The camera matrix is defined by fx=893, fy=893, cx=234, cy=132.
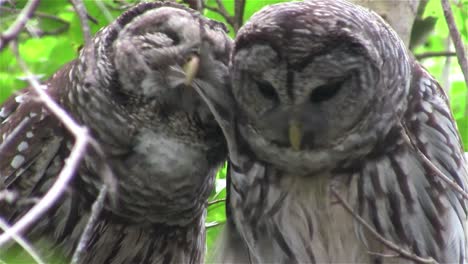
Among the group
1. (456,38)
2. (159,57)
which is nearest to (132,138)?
(159,57)

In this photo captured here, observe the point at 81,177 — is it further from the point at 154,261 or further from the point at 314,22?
the point at 314,22

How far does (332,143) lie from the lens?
269cm

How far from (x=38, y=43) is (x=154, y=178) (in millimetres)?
1789

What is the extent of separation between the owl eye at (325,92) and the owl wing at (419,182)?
282 millimetres

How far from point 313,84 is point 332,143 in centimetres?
26

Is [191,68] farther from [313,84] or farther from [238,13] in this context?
[238,13]

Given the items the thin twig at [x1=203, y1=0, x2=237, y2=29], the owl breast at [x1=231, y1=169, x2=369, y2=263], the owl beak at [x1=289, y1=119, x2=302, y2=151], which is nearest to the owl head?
the owl beak at [x1=289, y1=119, x2=302, y2=151]

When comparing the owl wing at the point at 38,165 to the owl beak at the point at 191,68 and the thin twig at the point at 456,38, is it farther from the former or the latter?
the thin twig at the point at 456,38

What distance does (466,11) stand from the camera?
128 inches

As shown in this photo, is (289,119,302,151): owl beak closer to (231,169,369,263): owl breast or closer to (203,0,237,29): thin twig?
(231,169,369,263): owl breast

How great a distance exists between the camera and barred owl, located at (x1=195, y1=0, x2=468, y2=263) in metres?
2.49

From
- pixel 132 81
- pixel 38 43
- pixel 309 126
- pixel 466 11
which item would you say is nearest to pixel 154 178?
pixel 132 81

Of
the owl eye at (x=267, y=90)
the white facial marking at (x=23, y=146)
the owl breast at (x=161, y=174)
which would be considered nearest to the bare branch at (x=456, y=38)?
the owl eye at (x=267, y=90)

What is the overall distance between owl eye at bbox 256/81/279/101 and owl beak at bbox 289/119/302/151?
0.28 feet
